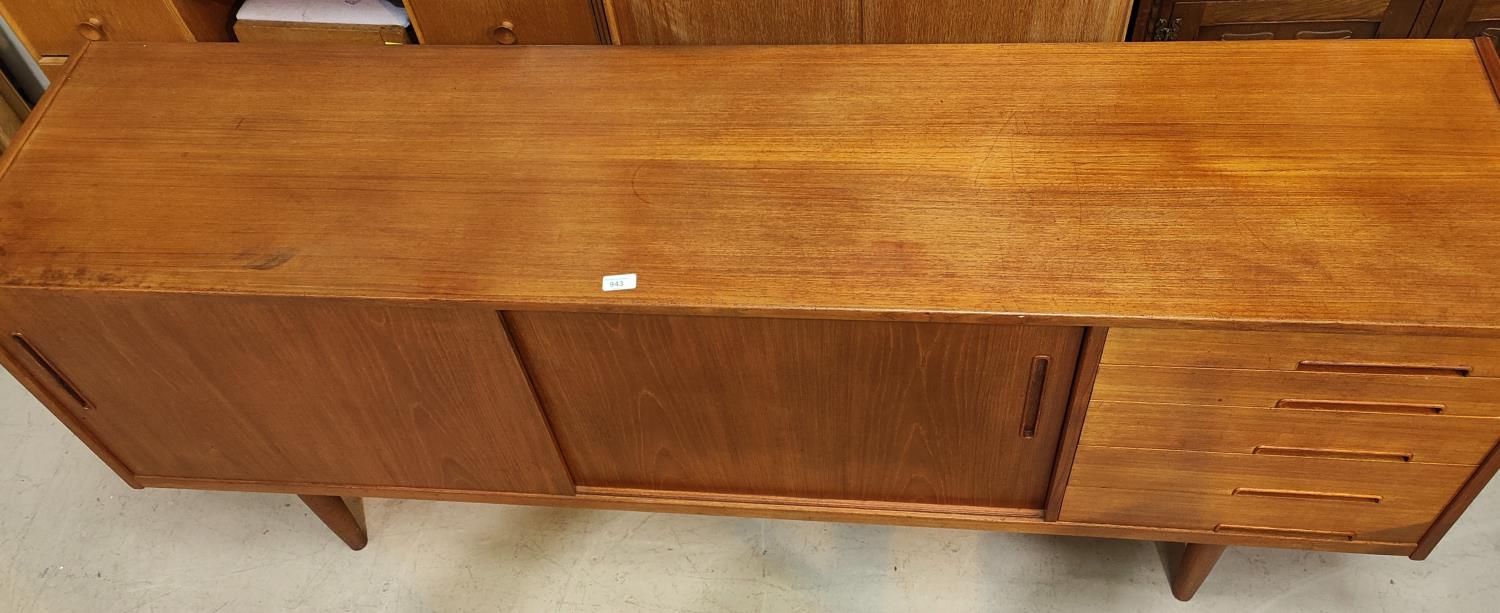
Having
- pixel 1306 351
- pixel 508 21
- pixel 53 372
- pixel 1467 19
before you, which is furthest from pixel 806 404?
pixel 1467 19

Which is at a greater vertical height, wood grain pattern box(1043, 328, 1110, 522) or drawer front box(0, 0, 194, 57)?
drawer front box(0, 0, 194, 57)

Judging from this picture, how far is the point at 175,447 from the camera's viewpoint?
4.17ft

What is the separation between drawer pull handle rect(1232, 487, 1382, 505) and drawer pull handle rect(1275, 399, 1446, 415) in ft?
0.51

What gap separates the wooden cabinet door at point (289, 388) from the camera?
3.38ft

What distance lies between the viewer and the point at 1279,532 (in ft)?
3.83

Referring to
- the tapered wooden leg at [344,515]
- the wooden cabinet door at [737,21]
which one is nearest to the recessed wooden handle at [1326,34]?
the wooden cabinet door at [737,21]

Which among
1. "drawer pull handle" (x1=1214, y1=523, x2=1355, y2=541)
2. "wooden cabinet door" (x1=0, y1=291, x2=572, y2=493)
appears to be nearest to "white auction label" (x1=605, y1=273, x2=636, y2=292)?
"wooden cabinet door" (x1=0, y1=291, x2=572, y2=493)

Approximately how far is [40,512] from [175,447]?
0.55m

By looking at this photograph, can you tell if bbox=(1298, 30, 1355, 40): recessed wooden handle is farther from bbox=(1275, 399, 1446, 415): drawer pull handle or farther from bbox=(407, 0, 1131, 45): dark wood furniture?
bbox=(1275, 399, 1446, 415): drawer pull handle

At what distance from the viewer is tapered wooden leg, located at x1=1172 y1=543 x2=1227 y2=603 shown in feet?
4.18

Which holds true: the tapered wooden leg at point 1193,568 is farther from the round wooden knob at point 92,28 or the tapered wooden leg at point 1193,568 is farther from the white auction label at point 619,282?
the round wooden knob at point 92,28

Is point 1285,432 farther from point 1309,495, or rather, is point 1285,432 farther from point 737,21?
point 737,21

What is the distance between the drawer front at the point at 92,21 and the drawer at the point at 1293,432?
4.97 feet

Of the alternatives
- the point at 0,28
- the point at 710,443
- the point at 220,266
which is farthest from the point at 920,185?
the point at 0,28
